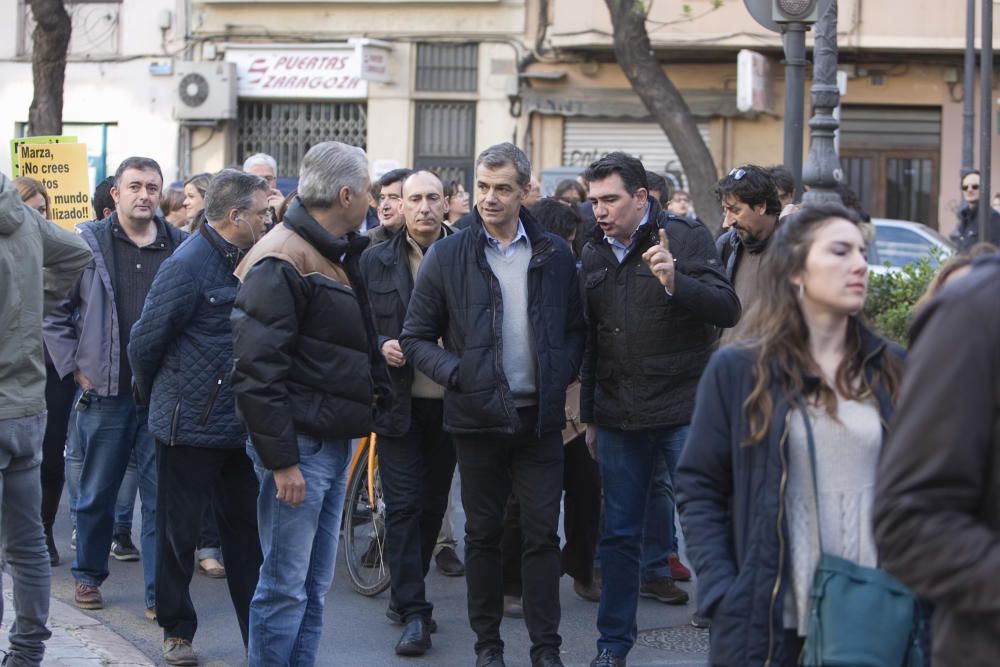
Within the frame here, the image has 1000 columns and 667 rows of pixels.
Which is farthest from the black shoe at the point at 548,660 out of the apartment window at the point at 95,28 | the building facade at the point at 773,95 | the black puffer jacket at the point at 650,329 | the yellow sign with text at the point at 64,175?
the apartment window at the point at 95,28

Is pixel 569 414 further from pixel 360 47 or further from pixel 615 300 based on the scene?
pixel 360 47

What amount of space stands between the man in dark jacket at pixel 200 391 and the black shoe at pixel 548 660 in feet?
3.91

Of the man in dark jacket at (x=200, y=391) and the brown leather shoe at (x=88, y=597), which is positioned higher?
the man in dark jacket at (x=200, y=391)

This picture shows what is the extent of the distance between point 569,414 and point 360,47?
56.9ft

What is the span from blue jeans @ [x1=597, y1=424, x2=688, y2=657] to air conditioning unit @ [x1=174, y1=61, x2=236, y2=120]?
19.4 m

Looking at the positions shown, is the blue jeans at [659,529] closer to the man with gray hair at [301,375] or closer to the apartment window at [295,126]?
the man with gray hair at [301,375]

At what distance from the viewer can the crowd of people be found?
3.61 m

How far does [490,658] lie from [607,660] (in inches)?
18.3

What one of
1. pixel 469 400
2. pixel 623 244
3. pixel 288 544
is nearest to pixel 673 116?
pixel 623 244

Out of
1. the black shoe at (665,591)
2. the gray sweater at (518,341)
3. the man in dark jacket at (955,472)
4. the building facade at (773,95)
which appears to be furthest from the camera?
the building facade at (773,95)

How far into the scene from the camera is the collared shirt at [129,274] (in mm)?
7531

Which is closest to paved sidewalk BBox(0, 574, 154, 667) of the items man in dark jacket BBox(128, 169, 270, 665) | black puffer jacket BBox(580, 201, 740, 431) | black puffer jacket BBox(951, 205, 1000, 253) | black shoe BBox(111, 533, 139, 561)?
man in dark jacket BBox(128, 169, 270, 665)

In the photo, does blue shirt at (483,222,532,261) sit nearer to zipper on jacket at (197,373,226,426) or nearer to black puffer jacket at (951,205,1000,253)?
zipper on jacket at (197,373,226,426)

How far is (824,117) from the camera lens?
987 cm
